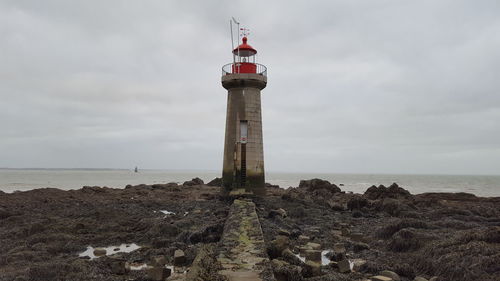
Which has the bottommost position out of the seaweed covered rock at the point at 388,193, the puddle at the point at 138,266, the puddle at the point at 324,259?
the puddle at the point at 324,259

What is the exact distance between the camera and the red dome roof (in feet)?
58.7

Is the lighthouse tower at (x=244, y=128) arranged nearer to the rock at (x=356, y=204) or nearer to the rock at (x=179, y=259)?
the rock at (x=356, y=204)

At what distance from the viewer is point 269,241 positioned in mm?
9875

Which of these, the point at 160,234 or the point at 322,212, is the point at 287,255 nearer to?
the point at 160,234

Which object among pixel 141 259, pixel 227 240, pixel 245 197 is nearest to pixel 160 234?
pixel 141 259

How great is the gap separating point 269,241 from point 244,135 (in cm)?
845

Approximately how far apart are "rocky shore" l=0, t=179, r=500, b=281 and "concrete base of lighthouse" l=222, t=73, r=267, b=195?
116 cm

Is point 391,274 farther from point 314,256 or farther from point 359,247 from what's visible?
point 359,247

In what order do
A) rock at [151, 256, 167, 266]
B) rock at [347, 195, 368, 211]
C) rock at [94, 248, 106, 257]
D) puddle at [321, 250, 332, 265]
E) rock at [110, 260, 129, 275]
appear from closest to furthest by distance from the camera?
rock at [110, 260, 129, 275] < rock at [151, 256, 167, 266] < puddle at [321, 250, 332, 265] < rock at [94, 248, 106, 257] < rock at [347, 195, 368, 211]

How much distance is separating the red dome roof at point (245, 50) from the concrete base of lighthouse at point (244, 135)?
129 cm

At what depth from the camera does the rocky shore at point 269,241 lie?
285 inches

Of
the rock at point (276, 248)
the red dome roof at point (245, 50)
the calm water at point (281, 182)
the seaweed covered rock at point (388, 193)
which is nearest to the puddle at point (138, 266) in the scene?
the rock at point (276, 248)

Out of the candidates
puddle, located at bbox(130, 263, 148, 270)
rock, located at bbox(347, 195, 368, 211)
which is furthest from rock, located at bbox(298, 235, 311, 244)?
rock, located at bbox(347, 195, 368, 211)

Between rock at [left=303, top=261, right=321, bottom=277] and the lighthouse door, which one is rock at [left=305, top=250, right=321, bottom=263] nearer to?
rock at [left=303, top=261, right=321, bottom=277]
